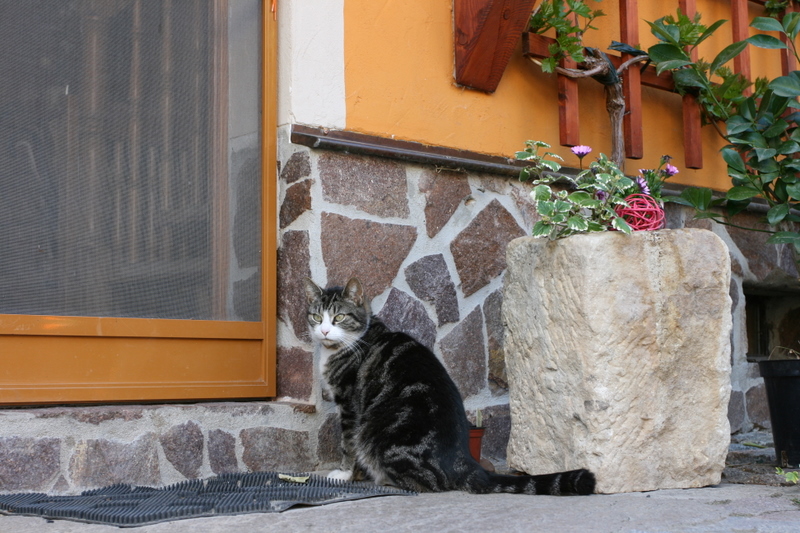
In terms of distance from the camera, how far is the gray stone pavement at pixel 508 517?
1.97m

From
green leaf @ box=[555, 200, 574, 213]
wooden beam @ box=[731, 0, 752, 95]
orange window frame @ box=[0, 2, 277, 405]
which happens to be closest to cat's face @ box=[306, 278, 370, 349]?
orange window frame @ box=[0, 2, 277, 405]

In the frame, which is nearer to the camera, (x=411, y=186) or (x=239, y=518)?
(x=239, y=518)

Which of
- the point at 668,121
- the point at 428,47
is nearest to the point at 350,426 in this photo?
the point at 428,47

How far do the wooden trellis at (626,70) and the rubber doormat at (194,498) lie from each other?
6.47 feet

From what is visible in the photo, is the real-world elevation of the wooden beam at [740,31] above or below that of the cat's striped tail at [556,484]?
above

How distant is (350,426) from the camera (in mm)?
2898

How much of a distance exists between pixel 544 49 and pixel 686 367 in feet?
5.82

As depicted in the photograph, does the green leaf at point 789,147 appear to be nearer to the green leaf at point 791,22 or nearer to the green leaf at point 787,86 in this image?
the green leaf at point 787,86

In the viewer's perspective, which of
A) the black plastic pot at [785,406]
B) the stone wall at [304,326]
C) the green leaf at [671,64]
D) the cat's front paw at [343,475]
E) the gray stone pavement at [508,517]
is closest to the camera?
the gray stone pavement at [508,517]

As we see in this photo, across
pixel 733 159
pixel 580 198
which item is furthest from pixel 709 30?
pixel 580 198

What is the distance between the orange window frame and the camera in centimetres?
257

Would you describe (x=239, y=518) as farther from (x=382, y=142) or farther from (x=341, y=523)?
(x=382, y=142)

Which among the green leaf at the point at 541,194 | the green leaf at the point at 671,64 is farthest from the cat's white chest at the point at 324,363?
the green leaf at the point at 671,64

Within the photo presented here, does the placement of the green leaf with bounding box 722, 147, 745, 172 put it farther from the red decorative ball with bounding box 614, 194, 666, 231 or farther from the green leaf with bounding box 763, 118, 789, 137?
the red decorative ball with bounding box 614, 194, 666, 231
